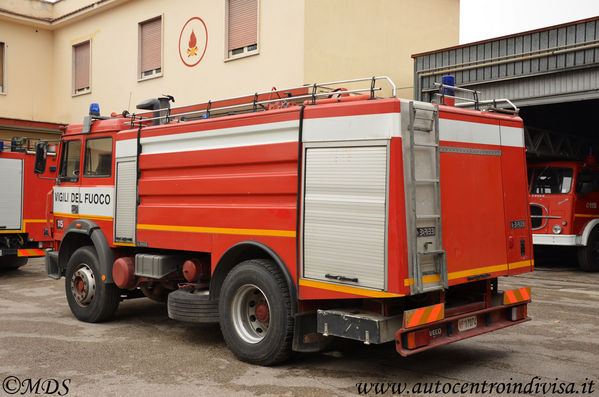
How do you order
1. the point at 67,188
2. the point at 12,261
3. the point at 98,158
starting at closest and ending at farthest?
the point at 98,158
the point at 67,188
the point at 12,261

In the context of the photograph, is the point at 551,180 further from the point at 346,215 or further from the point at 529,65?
the point at 346,215

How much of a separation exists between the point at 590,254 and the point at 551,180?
6.52ft

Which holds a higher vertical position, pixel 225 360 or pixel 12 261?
pixel 12 261

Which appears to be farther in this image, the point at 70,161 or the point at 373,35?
the point at 373,35

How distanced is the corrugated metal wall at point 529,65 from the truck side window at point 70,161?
883cm

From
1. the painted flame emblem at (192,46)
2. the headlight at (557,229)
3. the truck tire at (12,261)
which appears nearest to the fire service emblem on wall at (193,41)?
the painted flame emblem at (192,46)

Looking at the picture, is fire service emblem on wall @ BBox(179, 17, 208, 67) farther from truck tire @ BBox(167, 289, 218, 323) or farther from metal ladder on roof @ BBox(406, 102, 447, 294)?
metal ladder on roof @ BBox(406, 102, 447, 294)

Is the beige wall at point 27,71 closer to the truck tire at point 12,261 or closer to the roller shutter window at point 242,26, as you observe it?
the roller shutter window at point 242,26

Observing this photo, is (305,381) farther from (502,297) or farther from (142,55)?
(142,55)

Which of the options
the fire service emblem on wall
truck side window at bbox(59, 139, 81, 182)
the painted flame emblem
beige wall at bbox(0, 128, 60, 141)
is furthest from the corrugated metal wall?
beige wall at bbox(0, 128, 60, 141)

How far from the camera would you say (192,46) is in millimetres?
18469

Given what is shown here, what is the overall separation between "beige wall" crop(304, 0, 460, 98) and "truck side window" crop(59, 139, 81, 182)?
7240 millimetres

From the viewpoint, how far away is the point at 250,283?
254 inches

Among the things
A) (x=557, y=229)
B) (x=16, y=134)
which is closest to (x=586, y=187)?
(x=557, y=229)
